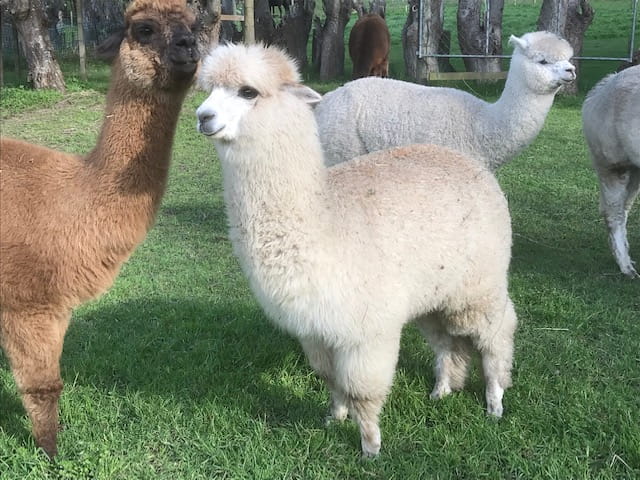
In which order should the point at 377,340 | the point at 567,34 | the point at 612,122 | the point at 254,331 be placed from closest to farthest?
the point at 377,340 → the point at 254,331 → the point at 612,122 → the point at 567,34

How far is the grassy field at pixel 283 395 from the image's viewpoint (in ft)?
8.70

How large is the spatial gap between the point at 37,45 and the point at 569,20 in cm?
886

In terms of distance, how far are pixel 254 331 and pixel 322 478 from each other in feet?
4.35

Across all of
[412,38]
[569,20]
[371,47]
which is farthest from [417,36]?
[569,20]

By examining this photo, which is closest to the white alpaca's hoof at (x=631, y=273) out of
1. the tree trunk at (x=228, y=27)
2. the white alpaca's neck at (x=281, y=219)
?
the white alpaca's neck at (x=281, y=219)

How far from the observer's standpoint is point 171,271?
483 cm

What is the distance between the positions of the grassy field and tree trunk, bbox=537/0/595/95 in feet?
20.4

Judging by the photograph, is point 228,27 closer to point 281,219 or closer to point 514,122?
point 514,122

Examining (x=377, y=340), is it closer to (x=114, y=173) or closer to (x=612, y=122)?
(x=114, y=173)

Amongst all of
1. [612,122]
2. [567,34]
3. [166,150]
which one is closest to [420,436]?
[166,150]

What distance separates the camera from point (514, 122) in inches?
168

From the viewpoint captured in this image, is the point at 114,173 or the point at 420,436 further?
the point at 420,436

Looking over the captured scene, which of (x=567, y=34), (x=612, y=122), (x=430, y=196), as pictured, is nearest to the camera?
(x=430, y=196)

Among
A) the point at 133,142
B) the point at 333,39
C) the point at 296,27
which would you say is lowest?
the point at 333,39
